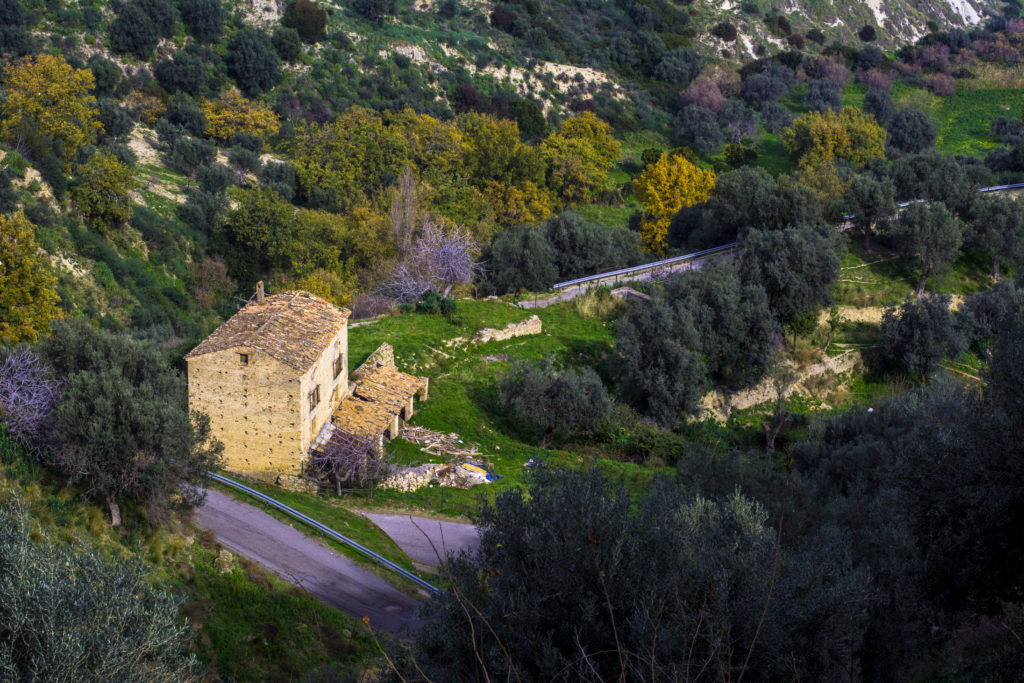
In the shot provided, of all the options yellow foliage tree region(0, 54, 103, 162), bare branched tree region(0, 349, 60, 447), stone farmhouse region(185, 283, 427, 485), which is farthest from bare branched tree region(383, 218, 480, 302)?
yellow foliage tree region(0, 54, 103, 162)

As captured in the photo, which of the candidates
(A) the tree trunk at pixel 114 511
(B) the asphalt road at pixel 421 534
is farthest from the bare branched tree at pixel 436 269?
(A) the tree trunk at pixel 114 511

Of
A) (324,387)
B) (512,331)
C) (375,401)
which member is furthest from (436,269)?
(324,387)

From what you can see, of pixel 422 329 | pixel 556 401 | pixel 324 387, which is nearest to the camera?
pixel 324 387

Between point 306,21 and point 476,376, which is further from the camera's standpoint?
point 306,21

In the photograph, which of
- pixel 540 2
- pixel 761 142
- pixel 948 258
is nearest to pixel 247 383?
pixel 948 258

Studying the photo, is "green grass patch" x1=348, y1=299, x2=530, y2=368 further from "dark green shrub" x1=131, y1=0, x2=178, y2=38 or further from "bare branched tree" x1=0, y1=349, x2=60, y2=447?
"dark green shrub" x1=131, y1=0, x2=178, y2=38

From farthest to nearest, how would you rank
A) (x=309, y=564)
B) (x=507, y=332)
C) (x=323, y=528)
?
(x=507, y=332) → (x=323, y=528) → (x=309, y=564)

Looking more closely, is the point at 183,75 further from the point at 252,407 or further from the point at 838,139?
the point at 252,407

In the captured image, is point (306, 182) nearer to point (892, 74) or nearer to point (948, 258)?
point (948, 258)
